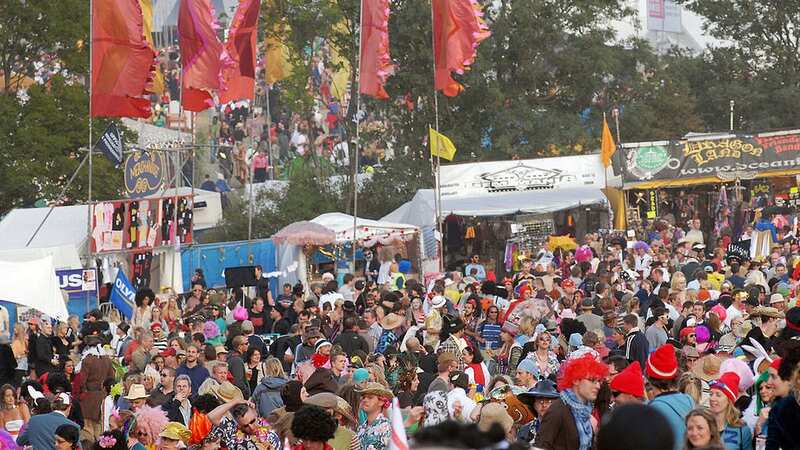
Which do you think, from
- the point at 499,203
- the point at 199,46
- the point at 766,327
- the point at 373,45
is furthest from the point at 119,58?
the point at 766,327

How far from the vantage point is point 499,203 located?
36344mm

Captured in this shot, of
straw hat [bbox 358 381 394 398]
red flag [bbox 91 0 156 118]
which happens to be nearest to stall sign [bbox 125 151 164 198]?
red flag [bbox 91 0 156 118]

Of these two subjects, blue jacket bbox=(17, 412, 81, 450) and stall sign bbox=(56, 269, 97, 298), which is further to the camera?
stall sign bbox=(56, 269, 97, 298)

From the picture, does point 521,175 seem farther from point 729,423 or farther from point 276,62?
point 729,423

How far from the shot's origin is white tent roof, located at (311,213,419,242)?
1233 inches

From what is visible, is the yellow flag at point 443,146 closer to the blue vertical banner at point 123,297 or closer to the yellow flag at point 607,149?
the yellow flag at point 607,149

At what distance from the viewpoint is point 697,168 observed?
36.8m

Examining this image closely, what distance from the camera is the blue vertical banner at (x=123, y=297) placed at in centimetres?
2216

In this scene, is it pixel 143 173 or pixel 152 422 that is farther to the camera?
pixel 143 173

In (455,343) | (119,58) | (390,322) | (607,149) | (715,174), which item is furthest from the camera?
(607,149)

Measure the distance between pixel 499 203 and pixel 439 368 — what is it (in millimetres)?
24236

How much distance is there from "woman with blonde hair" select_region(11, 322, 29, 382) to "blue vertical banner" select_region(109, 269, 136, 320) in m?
1.91

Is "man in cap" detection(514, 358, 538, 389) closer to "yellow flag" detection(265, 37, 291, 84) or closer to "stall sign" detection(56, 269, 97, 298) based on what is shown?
"stall sign" detection(56, 269, 97, 298)

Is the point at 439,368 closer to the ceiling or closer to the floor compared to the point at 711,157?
closer to the floor
